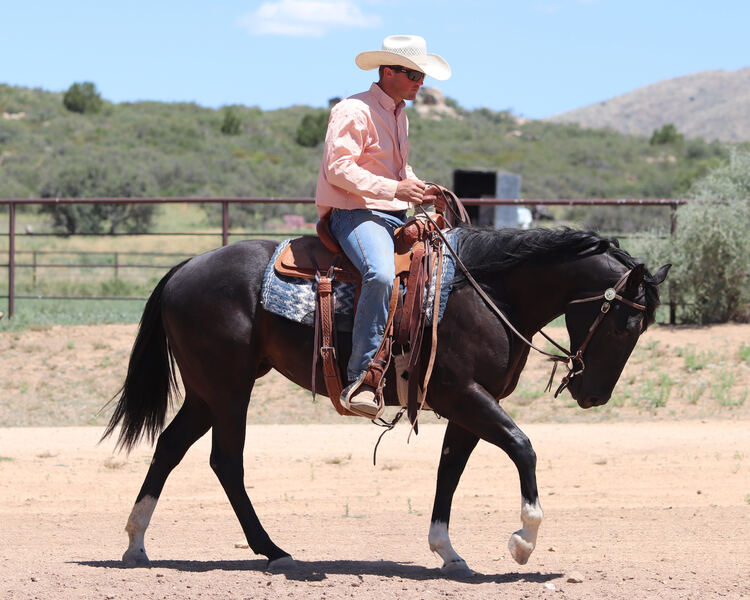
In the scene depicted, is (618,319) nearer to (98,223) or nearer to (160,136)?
(98,223)

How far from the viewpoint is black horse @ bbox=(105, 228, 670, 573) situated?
5.31 meters

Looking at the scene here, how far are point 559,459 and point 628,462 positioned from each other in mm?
591

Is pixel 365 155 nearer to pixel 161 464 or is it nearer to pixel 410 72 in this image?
pixel 410 72

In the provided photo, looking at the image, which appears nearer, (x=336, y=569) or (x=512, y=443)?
(x=512, y=443)

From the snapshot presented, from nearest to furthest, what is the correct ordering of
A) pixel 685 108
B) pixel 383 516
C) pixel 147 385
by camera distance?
pixel 147 385 < pixel 383 516 < pixel 685 108

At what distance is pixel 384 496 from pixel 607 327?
313 centimetres

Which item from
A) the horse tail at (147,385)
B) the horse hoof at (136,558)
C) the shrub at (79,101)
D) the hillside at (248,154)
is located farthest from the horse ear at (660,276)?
the shrub at (79,101)

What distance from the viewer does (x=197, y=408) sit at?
603cm

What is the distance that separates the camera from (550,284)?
552 cm

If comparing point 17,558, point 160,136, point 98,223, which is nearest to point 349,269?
point 17,558

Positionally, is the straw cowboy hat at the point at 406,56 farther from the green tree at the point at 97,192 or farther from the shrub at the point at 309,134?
the shrub at the point at 309,134

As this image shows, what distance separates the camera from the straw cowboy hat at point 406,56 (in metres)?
5.62

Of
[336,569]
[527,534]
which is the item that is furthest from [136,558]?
[527,534]

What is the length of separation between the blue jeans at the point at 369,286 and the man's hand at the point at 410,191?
0.79 feet
